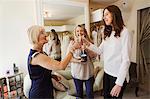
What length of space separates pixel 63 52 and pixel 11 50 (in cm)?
64

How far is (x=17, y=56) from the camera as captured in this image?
1.80m

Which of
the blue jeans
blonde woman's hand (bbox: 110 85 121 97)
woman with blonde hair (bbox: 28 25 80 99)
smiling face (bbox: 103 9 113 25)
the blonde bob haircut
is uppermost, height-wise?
smiling face (bbox: 103 9 113 25)

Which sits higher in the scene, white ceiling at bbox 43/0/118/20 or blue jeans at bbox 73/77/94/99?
white ceiling at bbox 43/0/118/20

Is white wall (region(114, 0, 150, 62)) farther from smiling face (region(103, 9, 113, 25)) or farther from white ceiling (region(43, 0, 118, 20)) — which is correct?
smiling face (region(103, 9, 113, 25))

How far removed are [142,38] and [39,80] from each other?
1967mm

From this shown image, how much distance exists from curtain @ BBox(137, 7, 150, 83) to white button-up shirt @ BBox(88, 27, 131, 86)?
141 centimetres

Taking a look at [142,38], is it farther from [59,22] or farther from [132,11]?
[59,22]

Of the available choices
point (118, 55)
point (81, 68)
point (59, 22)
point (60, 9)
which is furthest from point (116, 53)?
point (60, 9)

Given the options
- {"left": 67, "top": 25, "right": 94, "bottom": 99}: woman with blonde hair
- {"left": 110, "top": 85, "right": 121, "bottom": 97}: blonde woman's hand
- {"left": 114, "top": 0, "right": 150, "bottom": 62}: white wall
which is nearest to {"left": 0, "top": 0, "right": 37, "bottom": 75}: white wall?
{"left": 67, "top": 25, "right": 94, "bottom": 99}: woman with blonde hair

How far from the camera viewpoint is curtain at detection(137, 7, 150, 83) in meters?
2.38

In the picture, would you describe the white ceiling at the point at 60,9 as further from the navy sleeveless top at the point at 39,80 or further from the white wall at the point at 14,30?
the navy sleeveless top at the point at 39,80

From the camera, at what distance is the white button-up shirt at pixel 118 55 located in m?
1.11

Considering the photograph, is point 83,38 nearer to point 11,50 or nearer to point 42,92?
point 42,92

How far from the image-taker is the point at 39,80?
119 cm
